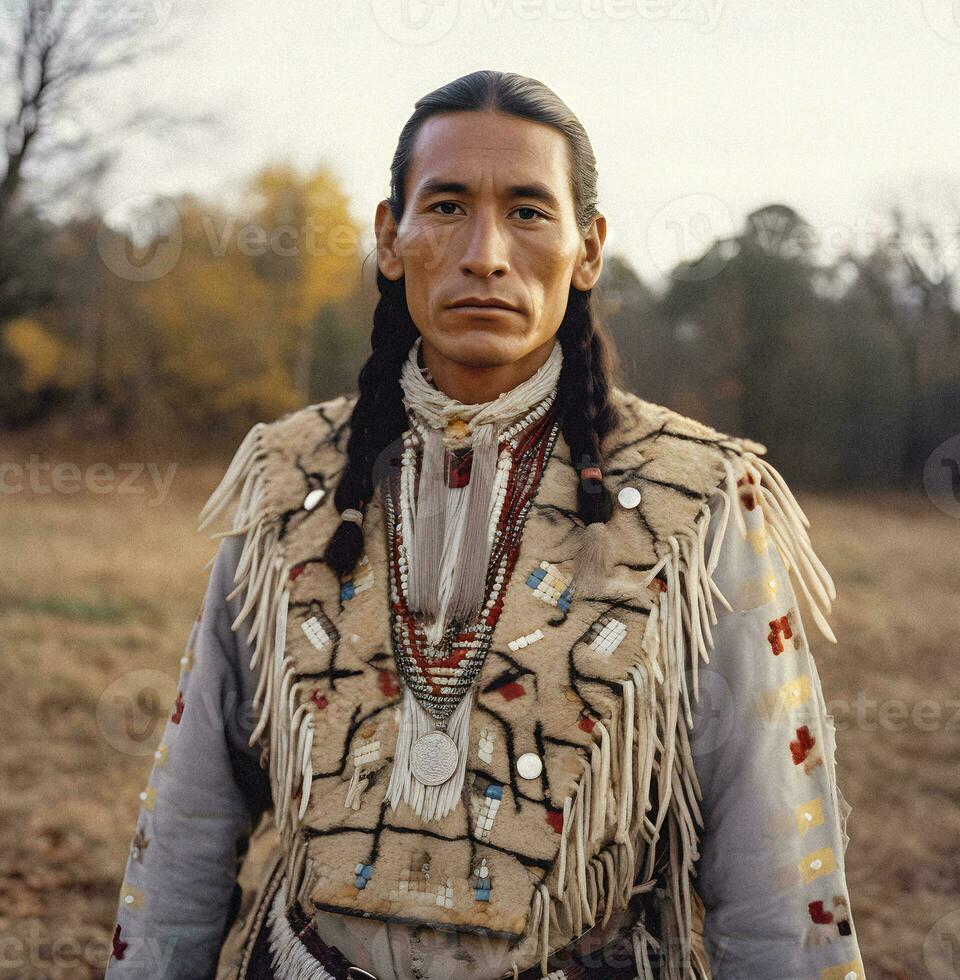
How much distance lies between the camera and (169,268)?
22.0 meters

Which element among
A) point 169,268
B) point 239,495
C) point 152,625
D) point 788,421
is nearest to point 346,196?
point 169,268

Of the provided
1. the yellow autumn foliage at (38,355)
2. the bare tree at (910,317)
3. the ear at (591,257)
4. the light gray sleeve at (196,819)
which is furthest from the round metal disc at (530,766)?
the yellow autumn foliage at (38,355)

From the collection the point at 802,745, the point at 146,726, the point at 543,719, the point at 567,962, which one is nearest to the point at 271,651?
the point at 543,719

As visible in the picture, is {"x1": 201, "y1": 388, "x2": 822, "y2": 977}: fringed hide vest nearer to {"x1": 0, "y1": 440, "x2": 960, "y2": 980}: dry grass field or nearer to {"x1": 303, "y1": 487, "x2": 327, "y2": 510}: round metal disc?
{"x1": 303, "y1": 487, "x2": 327, "y2": 510}: round metal disc

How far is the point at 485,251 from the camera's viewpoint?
1674 mm

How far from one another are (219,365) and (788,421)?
1314 cm

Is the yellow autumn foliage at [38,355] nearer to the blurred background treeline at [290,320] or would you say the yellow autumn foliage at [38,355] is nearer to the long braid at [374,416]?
the blurred background treeline at [290,320]

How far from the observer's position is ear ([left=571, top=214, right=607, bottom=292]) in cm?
190

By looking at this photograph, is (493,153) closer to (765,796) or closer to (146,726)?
(765,796)

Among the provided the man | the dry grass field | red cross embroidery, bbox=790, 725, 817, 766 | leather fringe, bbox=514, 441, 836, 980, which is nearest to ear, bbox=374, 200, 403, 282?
the man

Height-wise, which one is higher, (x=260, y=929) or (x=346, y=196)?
(x=346, y=196)

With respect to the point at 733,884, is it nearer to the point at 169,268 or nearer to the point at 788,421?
the point at 788,421

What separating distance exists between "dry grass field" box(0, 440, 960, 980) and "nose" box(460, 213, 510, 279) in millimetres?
2944

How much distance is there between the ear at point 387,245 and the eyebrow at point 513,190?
0.19 meters
